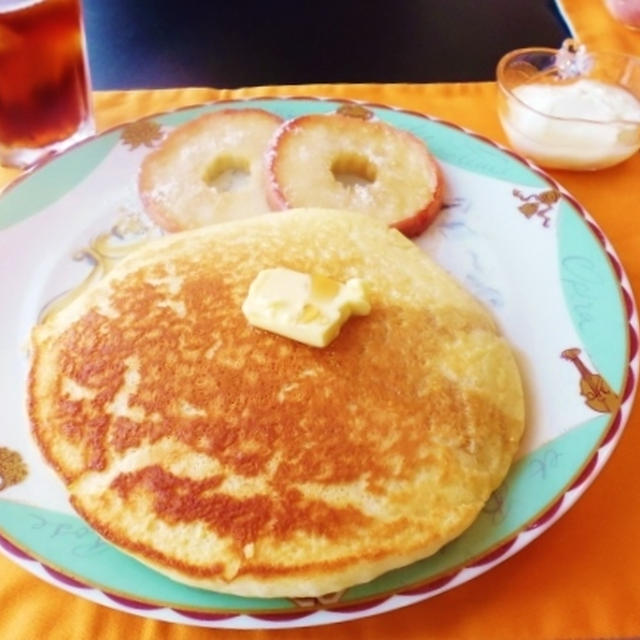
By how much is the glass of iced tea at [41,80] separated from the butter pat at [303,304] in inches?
30.8

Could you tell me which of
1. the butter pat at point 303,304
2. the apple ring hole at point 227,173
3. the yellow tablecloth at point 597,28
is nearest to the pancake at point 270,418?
the butter pat at point 303,304

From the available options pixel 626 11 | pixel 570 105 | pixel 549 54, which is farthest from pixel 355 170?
pixel 626 11

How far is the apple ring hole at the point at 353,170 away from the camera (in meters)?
1.62

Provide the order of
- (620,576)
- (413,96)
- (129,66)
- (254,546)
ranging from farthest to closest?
(129,66) < (413,96) < (620,576) < (254,546)

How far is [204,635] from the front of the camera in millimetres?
1008

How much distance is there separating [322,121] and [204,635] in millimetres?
1092

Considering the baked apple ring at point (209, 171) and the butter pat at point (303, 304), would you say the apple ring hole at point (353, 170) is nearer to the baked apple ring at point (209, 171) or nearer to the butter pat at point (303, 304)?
the baked apple ring at point (209, 171)

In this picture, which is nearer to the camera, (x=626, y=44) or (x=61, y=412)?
(x=61, y=412)

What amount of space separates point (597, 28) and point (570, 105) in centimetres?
51

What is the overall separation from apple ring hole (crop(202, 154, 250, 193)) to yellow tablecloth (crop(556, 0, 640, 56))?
3.62 feet

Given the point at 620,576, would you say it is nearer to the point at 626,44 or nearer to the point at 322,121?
the point at 322,121

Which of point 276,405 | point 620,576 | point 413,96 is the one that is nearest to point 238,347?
point 276,405

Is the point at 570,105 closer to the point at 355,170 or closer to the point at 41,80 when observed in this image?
the point at 355,170

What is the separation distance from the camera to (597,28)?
2.16m
